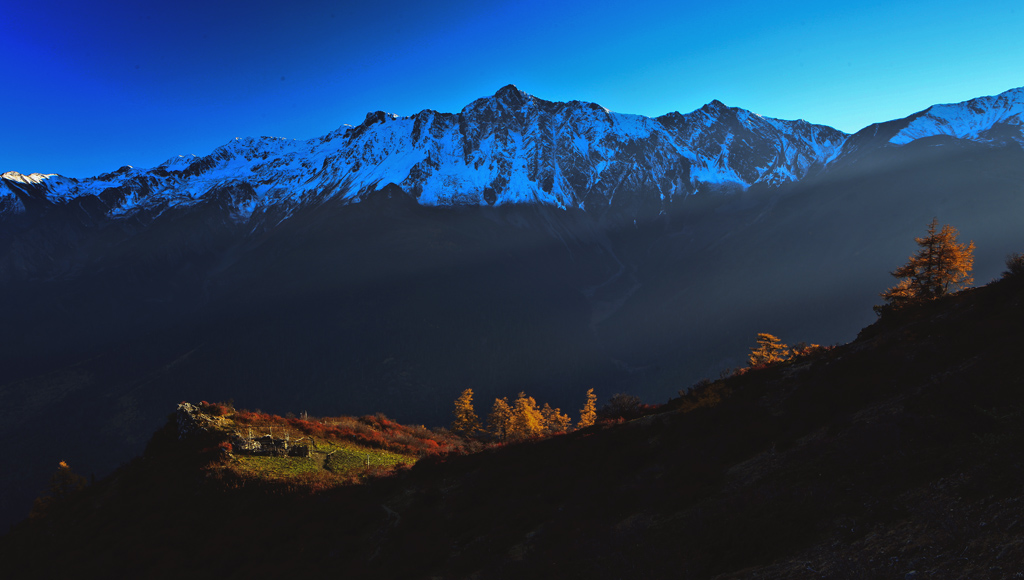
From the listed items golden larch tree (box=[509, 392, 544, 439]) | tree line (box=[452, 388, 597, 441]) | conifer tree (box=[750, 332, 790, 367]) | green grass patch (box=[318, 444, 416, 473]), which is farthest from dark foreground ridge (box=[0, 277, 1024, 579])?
tree line (box=[452, 388, 597, 441])

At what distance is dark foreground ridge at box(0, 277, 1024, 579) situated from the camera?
8711 millimetres

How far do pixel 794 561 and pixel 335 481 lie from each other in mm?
22451

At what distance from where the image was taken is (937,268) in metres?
30.3

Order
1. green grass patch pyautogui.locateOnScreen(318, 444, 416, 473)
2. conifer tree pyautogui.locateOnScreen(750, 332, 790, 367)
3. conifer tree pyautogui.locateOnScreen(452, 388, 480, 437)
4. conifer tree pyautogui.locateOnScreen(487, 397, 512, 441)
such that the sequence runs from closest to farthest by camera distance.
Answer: green grass patch pyautogui.locateOnScreen(318, 444, 416, 473), conifer tree pyautogui.locateOnScreen(750, 332, 790, 367), conifer tree pyautogui.locateOnScreen(452, 388, 480, 437), conifer tree pyautogui.locateOnScreen(487, 397, 512, 441)

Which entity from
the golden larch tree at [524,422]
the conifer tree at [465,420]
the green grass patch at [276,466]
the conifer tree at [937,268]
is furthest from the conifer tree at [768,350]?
the green grass patch at [276,466]

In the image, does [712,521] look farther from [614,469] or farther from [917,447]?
[614,469]

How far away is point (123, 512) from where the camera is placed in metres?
21.7

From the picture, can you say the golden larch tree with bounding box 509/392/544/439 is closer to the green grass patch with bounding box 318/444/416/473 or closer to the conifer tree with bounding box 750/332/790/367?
the conifer tree with bounding box 750/332/790/367

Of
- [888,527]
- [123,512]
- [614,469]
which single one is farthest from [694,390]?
[123,512]

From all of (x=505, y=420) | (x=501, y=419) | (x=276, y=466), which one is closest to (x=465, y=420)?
(x=501, y=419)

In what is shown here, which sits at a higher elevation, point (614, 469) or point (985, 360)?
point (985, 360)

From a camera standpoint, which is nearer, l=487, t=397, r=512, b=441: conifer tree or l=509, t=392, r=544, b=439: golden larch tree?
l=509, t=392, r=544, b=439: golden larch tree

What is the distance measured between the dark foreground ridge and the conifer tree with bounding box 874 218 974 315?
7699 mm

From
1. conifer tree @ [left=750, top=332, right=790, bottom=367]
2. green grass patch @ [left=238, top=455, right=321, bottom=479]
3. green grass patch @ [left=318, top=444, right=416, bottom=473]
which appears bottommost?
conifer tree @ [left=750, top=332, right=790, bottom=367]
